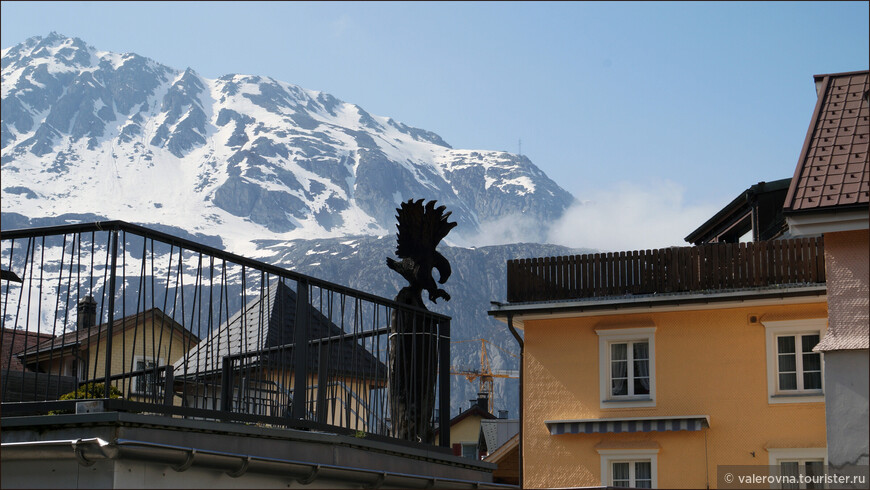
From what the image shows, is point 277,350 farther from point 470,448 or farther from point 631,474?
point 470,448

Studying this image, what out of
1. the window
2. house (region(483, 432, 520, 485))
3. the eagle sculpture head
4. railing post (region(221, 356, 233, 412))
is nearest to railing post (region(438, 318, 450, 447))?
the eagle sculpture head

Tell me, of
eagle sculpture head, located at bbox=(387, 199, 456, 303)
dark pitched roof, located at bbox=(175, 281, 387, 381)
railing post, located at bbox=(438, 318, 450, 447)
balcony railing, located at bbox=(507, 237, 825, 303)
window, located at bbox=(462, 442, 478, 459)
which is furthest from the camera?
window, located at bbox=(462, 442, 478, 459)

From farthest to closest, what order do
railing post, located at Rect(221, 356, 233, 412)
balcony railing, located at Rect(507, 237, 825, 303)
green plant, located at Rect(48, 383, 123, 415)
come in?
balcony railing, located at Rect(507, 237, 825, 303) < railing post, located at Rect(221, 356, 233, 412) < green plant, located at Rect(48, 383, 123, 415)

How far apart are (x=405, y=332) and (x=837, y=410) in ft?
15.5

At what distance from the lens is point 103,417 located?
6.90 m

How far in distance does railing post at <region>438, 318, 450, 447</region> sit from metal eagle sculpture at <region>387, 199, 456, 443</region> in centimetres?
7

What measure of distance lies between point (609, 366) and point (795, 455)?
190 inches

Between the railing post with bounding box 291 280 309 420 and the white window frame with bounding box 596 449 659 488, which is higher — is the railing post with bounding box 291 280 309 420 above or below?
above

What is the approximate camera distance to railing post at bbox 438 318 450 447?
12016 millimetres

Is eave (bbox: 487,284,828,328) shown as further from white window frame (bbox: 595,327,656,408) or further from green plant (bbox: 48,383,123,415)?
green plant (bbox: 48,383,123,415)

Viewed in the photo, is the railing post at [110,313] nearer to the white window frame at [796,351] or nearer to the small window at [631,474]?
the white window frame at [796,351]

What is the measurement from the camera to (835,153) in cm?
1334

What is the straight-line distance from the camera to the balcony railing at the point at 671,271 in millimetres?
26281

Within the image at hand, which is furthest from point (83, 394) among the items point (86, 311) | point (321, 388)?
point (86, 311)
